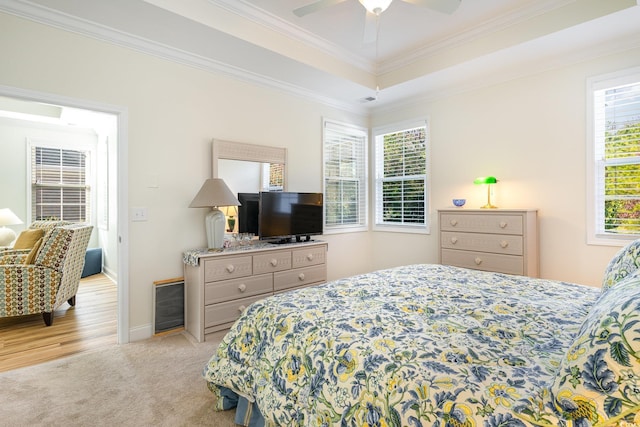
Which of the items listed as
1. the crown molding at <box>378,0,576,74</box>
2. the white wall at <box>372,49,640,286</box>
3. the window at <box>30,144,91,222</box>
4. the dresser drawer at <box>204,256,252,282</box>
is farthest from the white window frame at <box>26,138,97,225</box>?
the white wall at <box>372,49,640,286</box>

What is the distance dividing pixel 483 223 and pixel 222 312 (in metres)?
2.76

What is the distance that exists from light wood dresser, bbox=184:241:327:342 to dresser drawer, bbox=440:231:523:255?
5.56 ft

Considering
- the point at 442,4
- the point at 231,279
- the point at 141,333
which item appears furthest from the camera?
the point at 231,279

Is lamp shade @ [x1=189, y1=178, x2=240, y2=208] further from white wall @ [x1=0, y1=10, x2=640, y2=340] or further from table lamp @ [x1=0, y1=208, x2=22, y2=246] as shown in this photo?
table lamp @ [x1=0, y1=208, x2=22, y2=246]

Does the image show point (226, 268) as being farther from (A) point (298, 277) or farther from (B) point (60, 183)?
(B) point (60, 183)

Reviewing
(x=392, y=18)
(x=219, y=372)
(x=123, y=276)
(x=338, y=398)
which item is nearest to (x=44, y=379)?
(x=123, y=276)

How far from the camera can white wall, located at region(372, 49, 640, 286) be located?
3086mm

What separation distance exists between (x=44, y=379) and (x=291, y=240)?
7.87ft

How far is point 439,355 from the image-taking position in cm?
109

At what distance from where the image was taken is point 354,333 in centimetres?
130

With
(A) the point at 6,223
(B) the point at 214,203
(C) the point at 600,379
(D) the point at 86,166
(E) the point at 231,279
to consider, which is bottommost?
(E) the point at 231,279

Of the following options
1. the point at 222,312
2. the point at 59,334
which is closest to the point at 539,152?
the point at 222,312

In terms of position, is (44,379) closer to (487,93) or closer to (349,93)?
(349,93)

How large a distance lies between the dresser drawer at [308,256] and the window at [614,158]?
2.69 m
